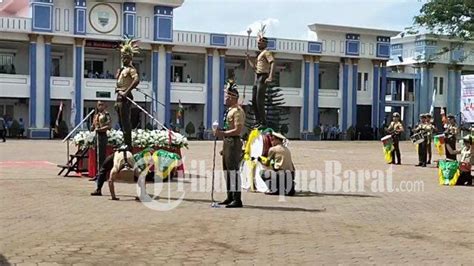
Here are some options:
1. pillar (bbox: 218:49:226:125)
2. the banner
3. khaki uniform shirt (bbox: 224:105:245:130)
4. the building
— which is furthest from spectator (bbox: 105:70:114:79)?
khaki uniform shirt (bbox: 224:105:245:130)

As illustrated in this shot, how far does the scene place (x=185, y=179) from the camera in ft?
50.4

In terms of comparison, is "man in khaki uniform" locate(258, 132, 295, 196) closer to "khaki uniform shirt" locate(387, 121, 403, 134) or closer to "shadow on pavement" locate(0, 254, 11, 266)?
"shadow on pavement" locate(0, 254, 11, 266)

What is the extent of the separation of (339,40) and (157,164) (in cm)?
3931

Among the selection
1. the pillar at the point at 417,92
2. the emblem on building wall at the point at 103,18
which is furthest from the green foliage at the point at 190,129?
the pillar at the point at 417,92

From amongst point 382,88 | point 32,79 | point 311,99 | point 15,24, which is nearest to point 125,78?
point 15,24

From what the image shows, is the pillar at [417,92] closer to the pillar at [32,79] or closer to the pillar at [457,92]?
the pillar at [457,92]

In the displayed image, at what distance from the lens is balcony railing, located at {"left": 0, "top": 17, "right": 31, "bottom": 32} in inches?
1598

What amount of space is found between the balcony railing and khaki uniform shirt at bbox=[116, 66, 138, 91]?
3053 cm

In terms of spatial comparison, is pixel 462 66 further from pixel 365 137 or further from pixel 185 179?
pixel 185 179

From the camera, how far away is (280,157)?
12891 mm

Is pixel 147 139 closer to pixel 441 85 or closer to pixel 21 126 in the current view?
pixel 21 126

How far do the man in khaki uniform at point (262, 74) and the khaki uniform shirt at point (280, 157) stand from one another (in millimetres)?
957

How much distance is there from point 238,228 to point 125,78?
4740mm

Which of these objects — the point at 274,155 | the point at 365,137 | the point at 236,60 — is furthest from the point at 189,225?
the point at 365,137
